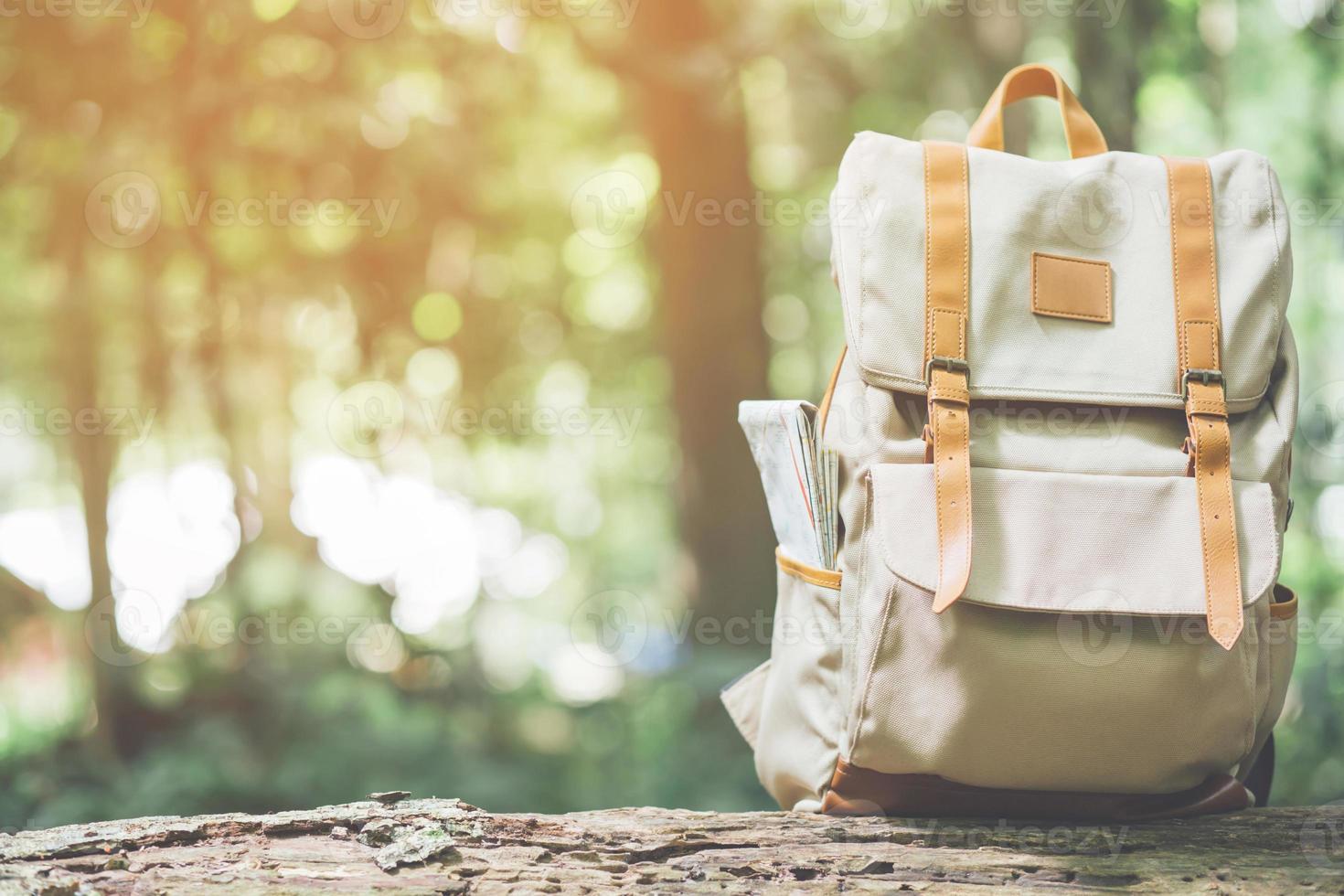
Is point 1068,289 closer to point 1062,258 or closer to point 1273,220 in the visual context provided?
point 1062,258

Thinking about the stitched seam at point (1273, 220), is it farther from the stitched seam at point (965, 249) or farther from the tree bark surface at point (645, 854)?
the tree bark surface at point (645, 854)

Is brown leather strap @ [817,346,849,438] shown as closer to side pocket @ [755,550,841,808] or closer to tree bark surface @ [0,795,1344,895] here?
side pocket @ [755,550,841,808]

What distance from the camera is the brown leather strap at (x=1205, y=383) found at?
1133 millimetres

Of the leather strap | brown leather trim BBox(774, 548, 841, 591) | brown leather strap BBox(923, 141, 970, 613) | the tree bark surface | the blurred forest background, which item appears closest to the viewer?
the tree bark surface

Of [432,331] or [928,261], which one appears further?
[432,331]

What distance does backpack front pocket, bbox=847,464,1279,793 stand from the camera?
1.14 m

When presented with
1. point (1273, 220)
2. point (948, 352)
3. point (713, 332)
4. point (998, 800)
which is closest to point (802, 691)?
point (998, 800)

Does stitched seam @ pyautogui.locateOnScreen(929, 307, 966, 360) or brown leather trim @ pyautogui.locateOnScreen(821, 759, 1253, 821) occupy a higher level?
stitched seam @ pyautogui.locateOnScreen(929, 307, 966, 360)

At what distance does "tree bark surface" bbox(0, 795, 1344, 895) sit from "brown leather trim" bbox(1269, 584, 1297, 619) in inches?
10.9

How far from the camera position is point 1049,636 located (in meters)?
1.14

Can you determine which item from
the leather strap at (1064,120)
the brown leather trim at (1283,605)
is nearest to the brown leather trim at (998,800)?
the brown leather trim at (1283,605)

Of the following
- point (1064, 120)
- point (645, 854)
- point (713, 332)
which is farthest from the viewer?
point (713, 332)

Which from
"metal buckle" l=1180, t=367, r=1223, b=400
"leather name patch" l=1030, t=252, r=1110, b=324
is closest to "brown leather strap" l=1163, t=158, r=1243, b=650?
"metal buckle" l=1180, t=367, r=1223, b=400

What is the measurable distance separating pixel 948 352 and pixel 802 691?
0.50 metres
